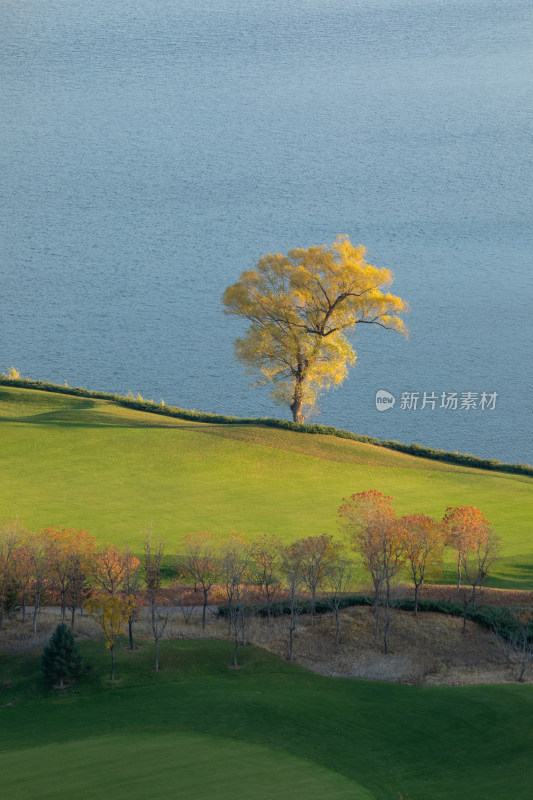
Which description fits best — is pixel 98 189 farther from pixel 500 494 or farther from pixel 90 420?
pixel 500 494

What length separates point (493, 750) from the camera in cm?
3297

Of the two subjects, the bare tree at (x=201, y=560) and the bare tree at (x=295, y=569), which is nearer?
the bare tree at (x=295, y=569)

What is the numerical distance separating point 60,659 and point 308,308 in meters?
52.0

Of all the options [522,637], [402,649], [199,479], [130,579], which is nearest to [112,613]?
[130,579]

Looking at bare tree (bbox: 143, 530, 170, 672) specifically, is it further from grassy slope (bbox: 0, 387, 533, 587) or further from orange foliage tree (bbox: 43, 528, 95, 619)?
grassy slope (bbox: 0, 387, 533, 587)

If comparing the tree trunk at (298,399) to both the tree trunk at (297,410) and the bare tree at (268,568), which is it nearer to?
the tree trunk at (297,410)

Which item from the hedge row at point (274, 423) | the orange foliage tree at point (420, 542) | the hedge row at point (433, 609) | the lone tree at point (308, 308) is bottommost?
the hedge row at point (433, 609)

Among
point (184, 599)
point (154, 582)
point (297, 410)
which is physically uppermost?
point (297, 410)

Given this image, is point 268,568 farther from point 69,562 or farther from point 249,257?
point 249,257

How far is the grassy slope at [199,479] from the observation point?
6028 cm

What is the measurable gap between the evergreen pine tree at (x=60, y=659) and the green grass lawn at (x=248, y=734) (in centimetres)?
79

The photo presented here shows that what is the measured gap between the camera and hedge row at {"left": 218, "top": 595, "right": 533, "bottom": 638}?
160ft

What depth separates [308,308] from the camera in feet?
278

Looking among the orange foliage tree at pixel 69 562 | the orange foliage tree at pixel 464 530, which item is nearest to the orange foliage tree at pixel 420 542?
the orange foliage tree at pixel 464 530
